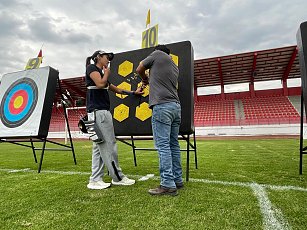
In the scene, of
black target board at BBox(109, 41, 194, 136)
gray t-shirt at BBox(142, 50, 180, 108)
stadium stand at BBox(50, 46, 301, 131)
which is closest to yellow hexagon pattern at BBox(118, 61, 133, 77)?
black target board at BBox(109, 41, 194, 136)

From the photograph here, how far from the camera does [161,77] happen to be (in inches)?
92.1

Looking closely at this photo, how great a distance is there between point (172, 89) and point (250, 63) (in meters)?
20.7

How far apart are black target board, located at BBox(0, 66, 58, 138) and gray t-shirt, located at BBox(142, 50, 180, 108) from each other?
2.29 m

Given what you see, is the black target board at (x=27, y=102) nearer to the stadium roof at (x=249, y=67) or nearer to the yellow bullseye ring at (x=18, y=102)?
the yellow bullseye ring at (x=18, y=102)

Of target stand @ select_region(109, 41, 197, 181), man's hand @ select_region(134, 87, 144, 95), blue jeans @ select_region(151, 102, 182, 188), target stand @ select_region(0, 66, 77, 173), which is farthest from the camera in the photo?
target stand @ select_region(0, 66, 77, 173)

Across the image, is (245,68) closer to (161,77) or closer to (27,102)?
(27,102)

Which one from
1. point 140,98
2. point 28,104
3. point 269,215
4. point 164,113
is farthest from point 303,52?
point 28,104

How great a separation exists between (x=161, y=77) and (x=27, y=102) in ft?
9.57

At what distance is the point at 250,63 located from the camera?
67.6ft

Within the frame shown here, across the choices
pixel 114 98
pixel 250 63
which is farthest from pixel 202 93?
pixel 114 98

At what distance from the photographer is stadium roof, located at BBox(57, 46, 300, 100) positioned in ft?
63.0

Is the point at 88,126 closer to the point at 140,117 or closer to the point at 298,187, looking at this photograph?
the point at 140,117

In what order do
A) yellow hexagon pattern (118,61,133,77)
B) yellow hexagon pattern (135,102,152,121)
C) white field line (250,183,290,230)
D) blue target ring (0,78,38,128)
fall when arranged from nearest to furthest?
white field line (250,183,290,230) → yellow hexagon pattern (135,102,152,121) → yellow hexagon pattern (118,61,133,77) → blue target ring (0,78,38,128)

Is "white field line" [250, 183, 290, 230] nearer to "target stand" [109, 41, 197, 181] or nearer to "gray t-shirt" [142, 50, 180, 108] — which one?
"target stand" [109, 41, 197, 181]
